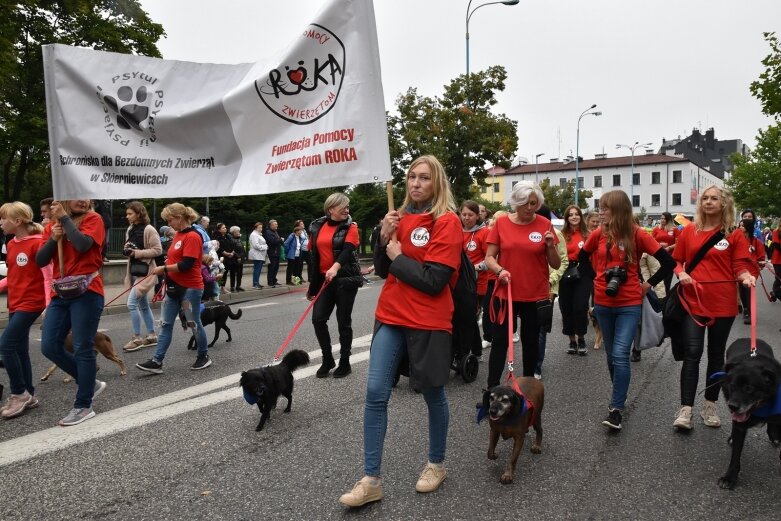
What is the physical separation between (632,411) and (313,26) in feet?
13.2

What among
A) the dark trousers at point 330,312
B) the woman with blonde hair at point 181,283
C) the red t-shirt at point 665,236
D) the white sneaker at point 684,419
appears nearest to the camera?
the white sneaker at point 684,419

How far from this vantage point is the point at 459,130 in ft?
102

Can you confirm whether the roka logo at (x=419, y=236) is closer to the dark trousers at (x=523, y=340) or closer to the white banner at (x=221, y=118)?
the white banner at (x=221, y=118)

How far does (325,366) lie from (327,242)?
1318 millimetres

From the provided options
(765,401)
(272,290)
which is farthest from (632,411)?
(272,290)

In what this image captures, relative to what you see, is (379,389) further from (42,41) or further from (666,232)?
(42,41)

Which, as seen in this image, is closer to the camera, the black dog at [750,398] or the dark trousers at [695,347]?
the black dog at [750,398]

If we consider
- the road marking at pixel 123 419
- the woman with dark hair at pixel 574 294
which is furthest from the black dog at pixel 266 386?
the woman with dark hair at pixel 574 294

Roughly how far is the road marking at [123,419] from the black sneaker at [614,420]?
120 inches

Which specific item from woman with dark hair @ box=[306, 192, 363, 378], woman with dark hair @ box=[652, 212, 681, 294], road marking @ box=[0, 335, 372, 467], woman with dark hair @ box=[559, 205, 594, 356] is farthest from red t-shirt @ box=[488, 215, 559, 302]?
woman with dark hair @ box=[652, 212, 681, 294]

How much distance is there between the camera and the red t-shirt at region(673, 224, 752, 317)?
15.0 ft

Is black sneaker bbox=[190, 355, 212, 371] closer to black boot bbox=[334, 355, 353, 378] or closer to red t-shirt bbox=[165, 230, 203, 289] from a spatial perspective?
red t-shirt bbox=[165, 230, 203, 289]

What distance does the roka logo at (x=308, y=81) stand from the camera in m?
3.80

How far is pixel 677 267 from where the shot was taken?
4.78 m
